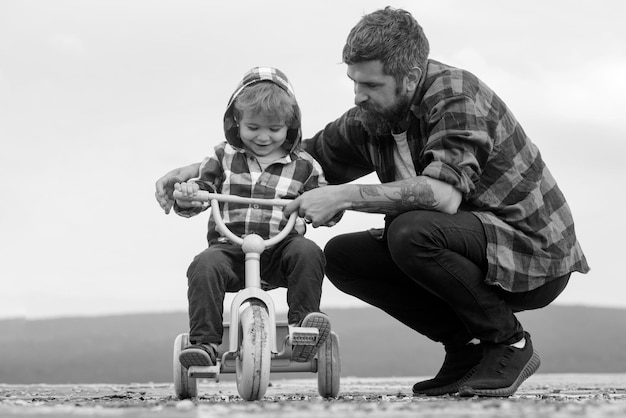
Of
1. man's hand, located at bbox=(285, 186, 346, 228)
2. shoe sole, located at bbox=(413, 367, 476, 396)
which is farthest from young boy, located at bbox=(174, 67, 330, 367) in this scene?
shoe sole, located at bbox=(413, 367, 476, 396)

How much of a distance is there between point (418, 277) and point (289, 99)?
1.01 meters

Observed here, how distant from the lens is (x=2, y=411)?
2.64 metres

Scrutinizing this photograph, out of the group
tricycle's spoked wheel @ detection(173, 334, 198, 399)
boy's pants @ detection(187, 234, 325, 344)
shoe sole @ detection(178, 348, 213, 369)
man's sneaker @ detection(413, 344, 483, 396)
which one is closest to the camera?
shoe sole @ detection(178, 348, 213, 369)

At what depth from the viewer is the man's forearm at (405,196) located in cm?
388

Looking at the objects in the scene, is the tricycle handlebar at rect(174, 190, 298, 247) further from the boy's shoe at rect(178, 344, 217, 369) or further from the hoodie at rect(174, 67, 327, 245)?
the boy's shoe at rect(178, 344, 217, 369)

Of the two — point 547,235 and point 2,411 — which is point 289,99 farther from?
point 2,411

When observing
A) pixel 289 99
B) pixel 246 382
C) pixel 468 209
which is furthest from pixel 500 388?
pixel 289 99

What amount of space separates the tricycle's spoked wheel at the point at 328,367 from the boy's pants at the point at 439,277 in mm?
482

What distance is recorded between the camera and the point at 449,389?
4.27 m

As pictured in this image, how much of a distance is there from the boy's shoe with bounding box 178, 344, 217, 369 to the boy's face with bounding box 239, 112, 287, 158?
0.98m

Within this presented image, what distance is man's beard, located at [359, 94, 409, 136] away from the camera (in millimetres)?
4082

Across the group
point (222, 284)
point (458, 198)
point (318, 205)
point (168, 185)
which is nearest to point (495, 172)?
point (458, 198)

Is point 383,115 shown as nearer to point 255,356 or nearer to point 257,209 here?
point 257,209

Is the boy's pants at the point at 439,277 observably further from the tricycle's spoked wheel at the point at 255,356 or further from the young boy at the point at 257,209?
the tricycle's spoked wheel at the point at 255,356
